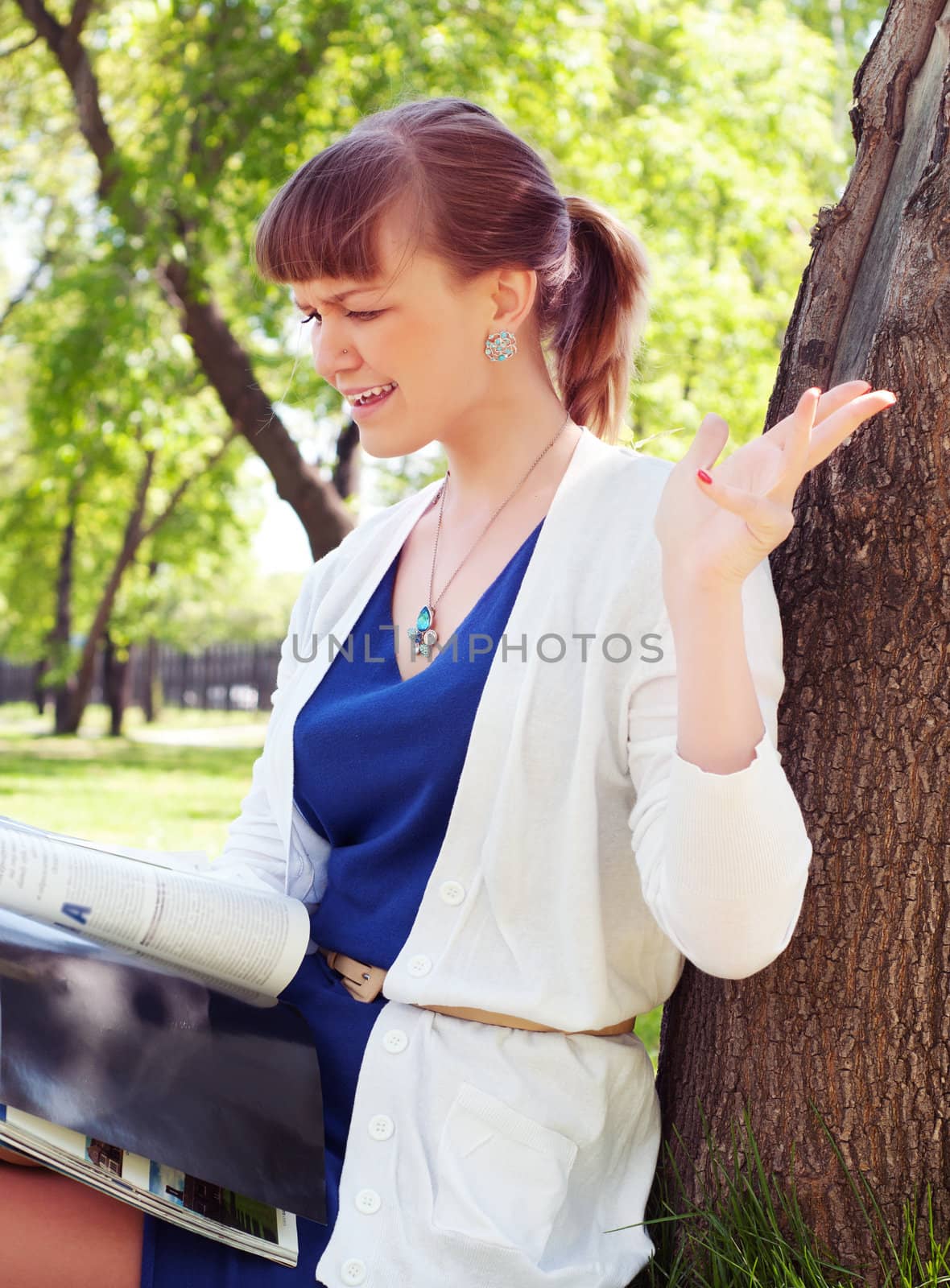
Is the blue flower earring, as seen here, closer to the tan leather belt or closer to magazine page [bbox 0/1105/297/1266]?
the tan leather belt

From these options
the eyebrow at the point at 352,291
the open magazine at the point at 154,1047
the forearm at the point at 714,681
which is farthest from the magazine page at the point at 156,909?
the eyebrow at the point at 352,291

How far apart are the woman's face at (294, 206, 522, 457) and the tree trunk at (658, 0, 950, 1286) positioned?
54 centimetres

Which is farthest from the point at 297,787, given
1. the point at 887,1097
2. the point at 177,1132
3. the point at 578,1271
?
the point at 887,1097

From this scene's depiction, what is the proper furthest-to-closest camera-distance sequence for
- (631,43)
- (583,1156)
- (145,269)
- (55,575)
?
(55,575) < (631,43) < (145,269) < (583,1156)

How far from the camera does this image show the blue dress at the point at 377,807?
5.39 ft

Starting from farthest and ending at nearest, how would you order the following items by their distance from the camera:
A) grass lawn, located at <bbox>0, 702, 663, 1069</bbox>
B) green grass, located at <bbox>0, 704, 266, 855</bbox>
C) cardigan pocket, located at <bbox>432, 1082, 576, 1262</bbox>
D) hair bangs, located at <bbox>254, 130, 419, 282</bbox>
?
green grass, located at <bbox>0, 704, 266, 855</bbox>, grass lawn, located at <bbox>0, 702, 663, 1069</bbox>, hair bangs, located at <bbox>254, 130, 419, 282</bbox>, cardigan pocket, located at <bbox>432, 1082, 576, 1262</bbox>

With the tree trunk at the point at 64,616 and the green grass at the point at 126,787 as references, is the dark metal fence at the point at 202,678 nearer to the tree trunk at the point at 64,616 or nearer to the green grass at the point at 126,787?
the tree trunk at the point at 64,616

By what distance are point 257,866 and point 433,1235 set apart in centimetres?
67

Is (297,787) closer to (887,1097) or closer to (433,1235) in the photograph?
(433,1235)

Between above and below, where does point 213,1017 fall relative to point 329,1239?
above

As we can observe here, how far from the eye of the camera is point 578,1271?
4.83 feet

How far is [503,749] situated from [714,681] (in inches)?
15.8

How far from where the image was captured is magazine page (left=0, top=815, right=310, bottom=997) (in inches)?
56.2

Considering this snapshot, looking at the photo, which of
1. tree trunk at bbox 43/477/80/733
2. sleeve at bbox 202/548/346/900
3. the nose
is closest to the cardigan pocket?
sleeve at bbox 202/548/346/900
